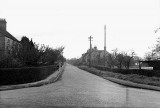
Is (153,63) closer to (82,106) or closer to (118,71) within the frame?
(118,71)

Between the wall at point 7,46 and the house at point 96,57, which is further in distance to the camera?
the house at point 96,57

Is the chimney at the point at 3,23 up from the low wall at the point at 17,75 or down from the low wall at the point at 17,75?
up

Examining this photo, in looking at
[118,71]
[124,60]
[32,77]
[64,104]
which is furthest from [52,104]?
[124,60]

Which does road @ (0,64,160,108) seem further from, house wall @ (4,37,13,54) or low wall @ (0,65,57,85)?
house wall @ (4,37,13,54)

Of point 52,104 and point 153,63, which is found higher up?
point 153,63

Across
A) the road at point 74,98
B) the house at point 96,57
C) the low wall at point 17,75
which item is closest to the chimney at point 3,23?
the low wall at point 17,75

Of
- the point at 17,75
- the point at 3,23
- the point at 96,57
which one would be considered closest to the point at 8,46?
the point at 3,23

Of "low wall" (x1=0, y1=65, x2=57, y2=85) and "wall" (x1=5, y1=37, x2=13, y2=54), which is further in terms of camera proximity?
"wall" (x1=5, y1=37, x2=13, y2=54)

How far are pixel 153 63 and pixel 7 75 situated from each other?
22.0 m

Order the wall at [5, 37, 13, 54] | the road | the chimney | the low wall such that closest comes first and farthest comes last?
1. the road
2. the low wall
3. the wall at [5, 37, 13, 54]
4. the chimney

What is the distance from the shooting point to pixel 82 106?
9578 mm

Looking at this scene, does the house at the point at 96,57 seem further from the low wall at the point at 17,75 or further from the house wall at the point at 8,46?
the low wall at the point at 17,75

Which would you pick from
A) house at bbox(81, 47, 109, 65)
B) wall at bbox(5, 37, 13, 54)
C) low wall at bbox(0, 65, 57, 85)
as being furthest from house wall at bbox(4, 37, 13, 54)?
house at bbox(81, 47, 109, 65)

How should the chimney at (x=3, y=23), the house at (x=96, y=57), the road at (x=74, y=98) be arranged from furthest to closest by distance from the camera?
the house at (x=96, y=57)
the chimney at (x=3, y=23)
the road at (x=74, y=98)
